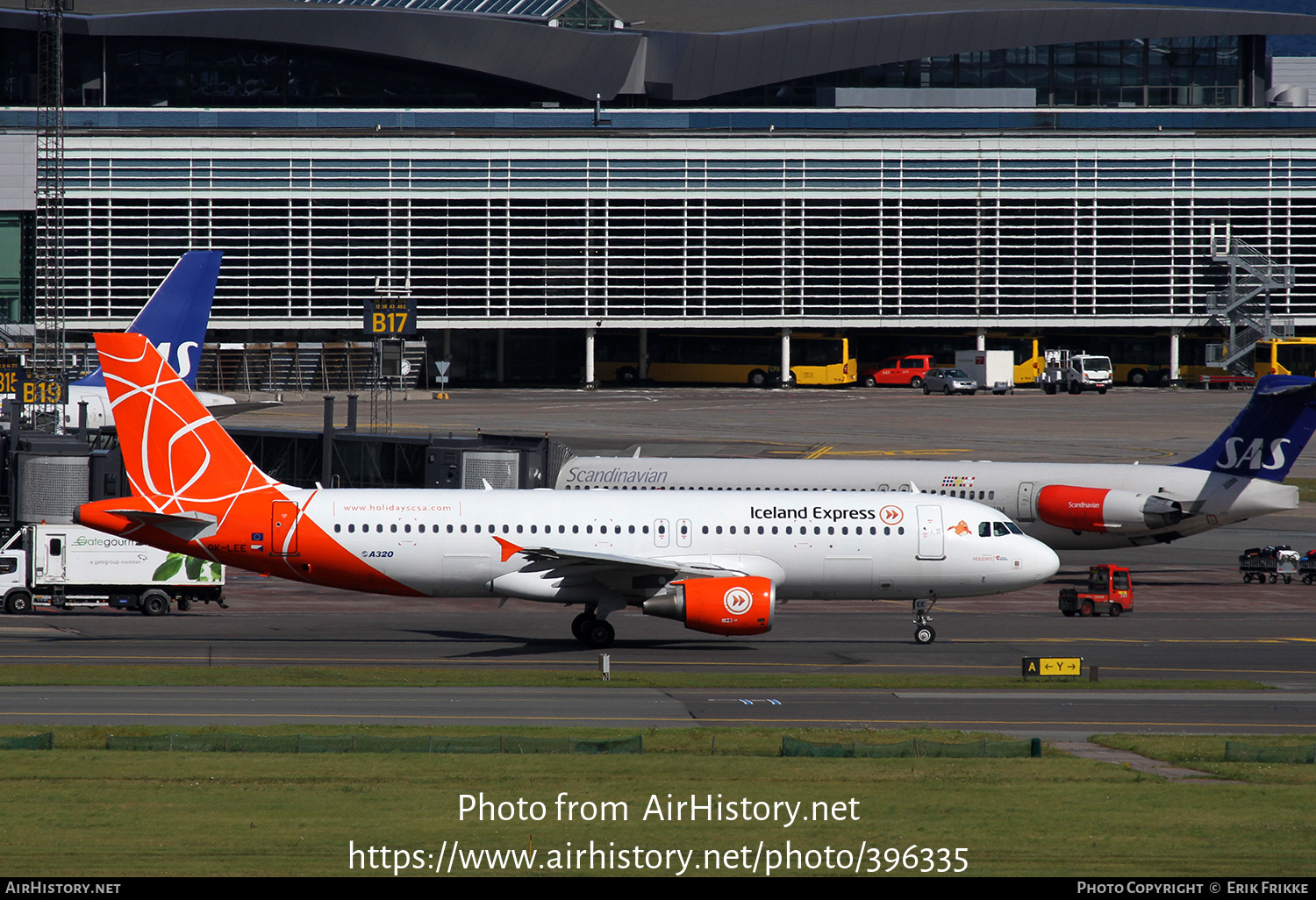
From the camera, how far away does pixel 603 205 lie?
13200cm

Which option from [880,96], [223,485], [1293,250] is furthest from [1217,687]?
[880,96]

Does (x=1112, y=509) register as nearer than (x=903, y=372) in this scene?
Yes

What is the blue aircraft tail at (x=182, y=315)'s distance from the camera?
54.4 meters

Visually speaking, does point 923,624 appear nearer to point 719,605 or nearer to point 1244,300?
point 719,605

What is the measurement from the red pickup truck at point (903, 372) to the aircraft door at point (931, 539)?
314 feet

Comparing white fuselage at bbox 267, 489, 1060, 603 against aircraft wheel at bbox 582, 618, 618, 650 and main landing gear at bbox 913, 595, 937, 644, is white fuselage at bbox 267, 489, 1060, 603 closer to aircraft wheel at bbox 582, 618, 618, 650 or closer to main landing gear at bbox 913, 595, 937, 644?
main landing gear at bbox 913, 595, 937, 644

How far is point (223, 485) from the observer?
1476 inches

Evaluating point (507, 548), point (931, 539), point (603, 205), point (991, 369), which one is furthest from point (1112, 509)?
point (603, 205)

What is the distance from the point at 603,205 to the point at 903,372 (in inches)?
1289

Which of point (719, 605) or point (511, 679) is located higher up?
point (719, 605)

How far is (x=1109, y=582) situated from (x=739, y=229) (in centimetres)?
9004

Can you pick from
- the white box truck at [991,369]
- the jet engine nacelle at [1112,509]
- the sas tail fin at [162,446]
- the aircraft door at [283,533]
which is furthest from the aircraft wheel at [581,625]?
the white box truck at [991,369]

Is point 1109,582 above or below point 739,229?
below
